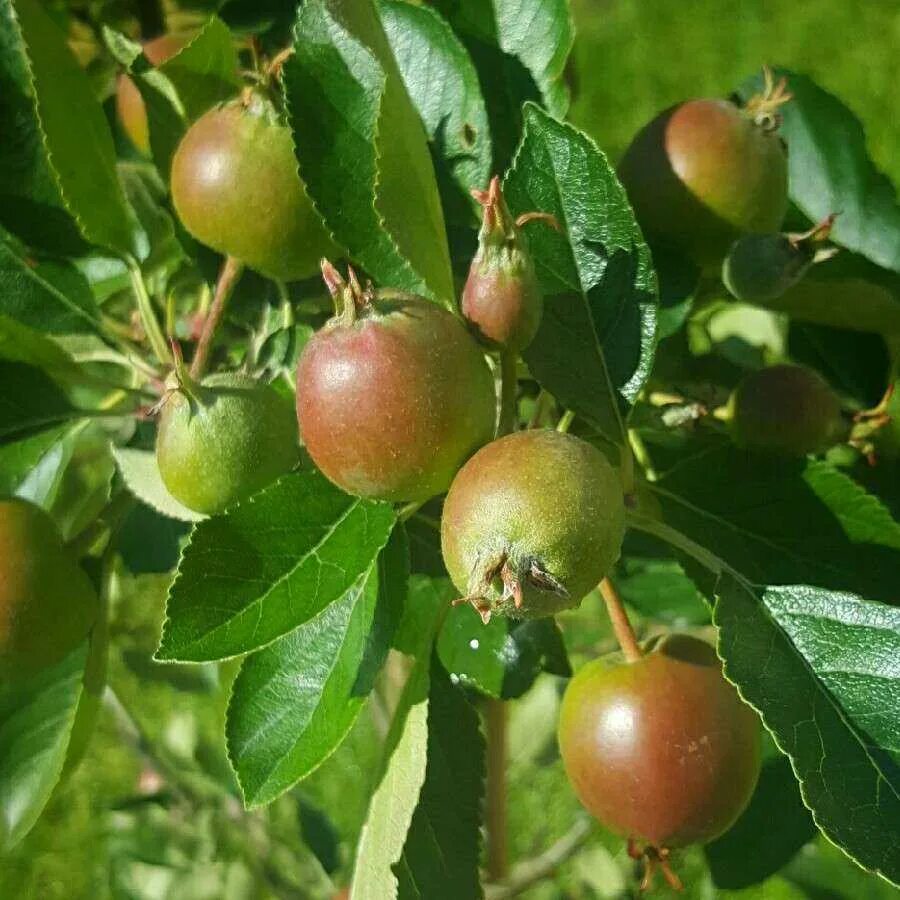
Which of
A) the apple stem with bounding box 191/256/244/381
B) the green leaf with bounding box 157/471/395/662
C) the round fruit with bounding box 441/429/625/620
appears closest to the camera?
the round fruit with bounding box 441/429/625/620

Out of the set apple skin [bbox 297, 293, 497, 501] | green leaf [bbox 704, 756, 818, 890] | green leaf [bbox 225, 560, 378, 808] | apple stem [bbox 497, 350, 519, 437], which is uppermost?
apple skin [bbox 297, 293, 497, 501]

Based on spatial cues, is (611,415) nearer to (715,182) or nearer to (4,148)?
(715,182)

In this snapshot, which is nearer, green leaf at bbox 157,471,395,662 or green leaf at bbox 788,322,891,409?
green leaf at bbox 157,471,395,662

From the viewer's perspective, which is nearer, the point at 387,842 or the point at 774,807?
the point at 387,842

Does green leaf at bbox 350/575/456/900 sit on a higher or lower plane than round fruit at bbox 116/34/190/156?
lower

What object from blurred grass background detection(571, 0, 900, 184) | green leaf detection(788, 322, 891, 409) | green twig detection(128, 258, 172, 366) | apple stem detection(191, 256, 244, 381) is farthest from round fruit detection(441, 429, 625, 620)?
blurred grass background detection(571, 0, 900, 184)

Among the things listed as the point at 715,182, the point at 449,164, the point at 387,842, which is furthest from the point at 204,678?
the point at 715,182

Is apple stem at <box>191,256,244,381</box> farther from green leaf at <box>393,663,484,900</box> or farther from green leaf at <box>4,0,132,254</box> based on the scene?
green leaf at <box>393,663,484,900</box>

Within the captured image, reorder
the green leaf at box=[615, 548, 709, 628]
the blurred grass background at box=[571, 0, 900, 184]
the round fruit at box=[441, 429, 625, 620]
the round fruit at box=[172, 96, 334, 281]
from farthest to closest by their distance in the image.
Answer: the blurred grass background at box=[571, 0, 900, 184] → the green leaf at box=[615, 548, 709, 628] → the round fruit at box=[172, 96, 334, 281] → the round fruit at box=[441, 429, 625, 620]
